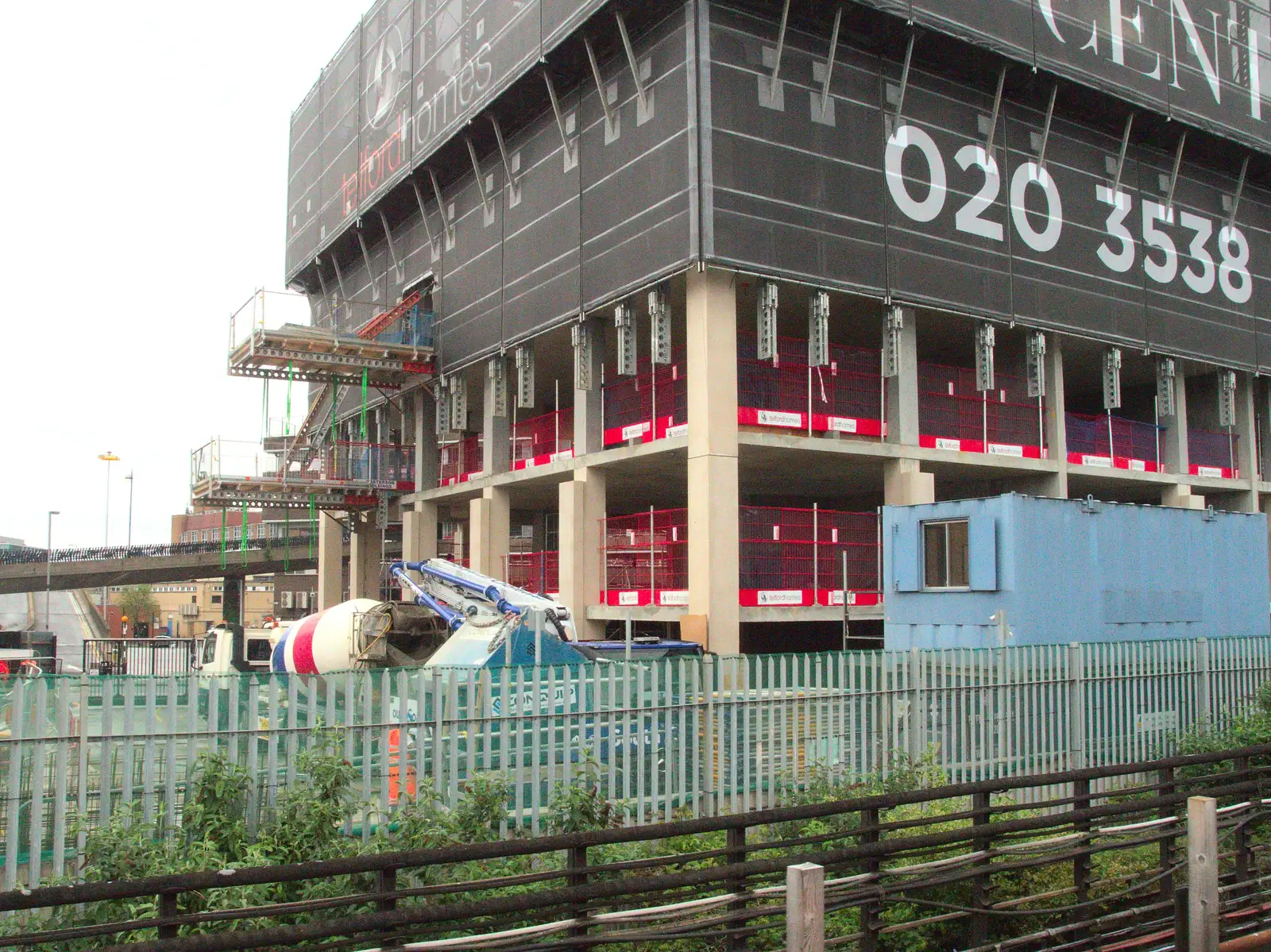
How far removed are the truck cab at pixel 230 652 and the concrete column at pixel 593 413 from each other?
9350 millimetres

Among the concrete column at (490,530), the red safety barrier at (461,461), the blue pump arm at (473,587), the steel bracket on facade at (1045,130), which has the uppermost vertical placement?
the steel bracket on facade at (1045,130)

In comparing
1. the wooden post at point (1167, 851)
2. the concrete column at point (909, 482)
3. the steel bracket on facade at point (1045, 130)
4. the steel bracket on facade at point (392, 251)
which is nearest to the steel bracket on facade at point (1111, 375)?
the steel bracket on facade at point (1045, 130)

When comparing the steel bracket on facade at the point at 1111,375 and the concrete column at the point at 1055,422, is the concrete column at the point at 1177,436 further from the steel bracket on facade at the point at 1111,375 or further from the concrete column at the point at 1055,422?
the concrete column at the point at 1055,422

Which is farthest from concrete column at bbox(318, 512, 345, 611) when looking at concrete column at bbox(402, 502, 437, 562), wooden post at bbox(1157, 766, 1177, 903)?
wooden post at bbox(1157, 766, 1177, 903)

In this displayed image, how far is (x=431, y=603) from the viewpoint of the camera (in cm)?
2258

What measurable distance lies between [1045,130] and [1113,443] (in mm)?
10267

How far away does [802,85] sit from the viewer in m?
26.6

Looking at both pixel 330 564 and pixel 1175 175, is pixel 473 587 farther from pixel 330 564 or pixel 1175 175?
pixel 330 564

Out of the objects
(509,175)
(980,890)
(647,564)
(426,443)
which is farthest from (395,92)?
(980,890)

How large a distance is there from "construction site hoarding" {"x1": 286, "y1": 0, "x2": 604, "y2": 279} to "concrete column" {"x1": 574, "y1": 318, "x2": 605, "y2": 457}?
737 centimetres

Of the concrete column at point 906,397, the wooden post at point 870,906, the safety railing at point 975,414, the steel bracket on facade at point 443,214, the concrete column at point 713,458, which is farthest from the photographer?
the steel bracket on facade at point 443,214

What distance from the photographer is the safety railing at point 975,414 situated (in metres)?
30.8

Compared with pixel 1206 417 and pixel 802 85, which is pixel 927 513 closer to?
pixel 802 85

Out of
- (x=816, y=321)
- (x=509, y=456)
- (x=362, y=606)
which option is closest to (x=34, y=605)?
(x=509, y=456)
